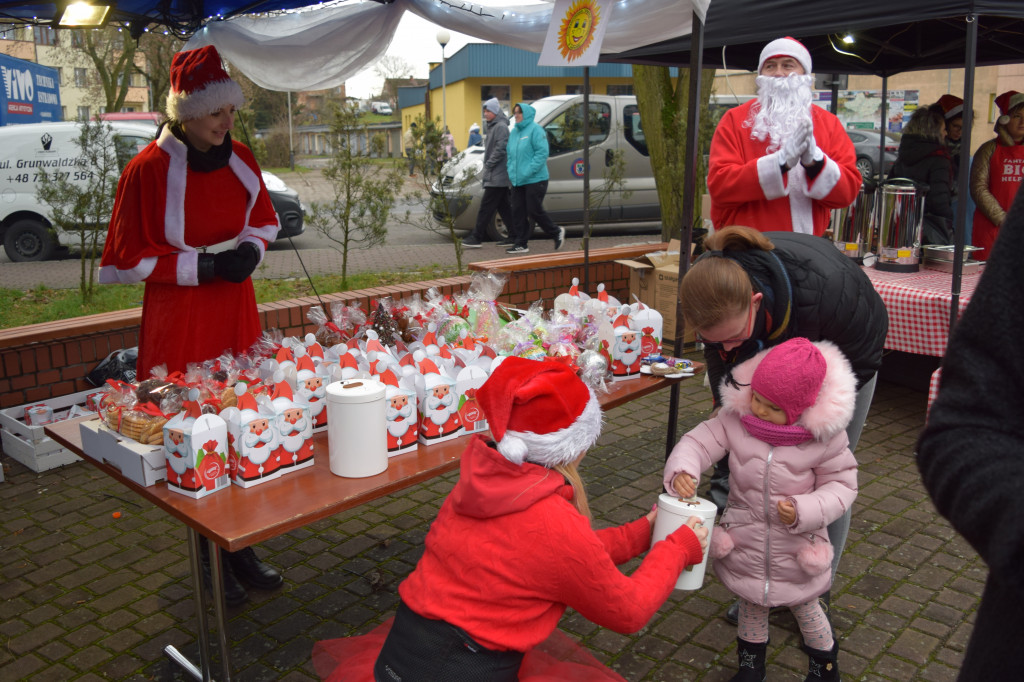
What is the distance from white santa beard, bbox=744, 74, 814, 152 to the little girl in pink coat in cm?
151

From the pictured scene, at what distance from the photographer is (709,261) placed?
2.44 metres

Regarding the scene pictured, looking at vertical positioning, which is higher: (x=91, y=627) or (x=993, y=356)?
(x=993, y=356)

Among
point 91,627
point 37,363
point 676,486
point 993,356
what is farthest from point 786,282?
point 37,363

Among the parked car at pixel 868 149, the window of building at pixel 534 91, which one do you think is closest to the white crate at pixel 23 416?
the parked car at pixel 868 149

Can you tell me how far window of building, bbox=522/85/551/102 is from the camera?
3275cm

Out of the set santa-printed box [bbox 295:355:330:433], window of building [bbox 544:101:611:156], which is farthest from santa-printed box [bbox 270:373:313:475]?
window of building [bbox 544:101:611:156]

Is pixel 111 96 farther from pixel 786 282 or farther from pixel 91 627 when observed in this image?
pixel 786 282

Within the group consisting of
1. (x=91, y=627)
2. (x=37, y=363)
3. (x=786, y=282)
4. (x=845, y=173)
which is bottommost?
(x=91, y=627)

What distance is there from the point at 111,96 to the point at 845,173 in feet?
59.3

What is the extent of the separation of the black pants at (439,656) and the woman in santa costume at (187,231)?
1.49m

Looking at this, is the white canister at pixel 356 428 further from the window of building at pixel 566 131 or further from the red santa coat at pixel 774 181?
the window of building at pixel 566 131

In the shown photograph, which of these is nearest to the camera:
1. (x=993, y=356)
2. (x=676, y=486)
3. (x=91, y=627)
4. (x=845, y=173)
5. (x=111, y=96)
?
(x=993, y=356)

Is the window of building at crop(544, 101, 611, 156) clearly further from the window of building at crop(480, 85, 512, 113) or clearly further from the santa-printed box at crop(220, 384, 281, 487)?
the window of building at crop(480, 85, 512, 113)

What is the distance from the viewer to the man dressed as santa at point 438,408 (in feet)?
8.76
